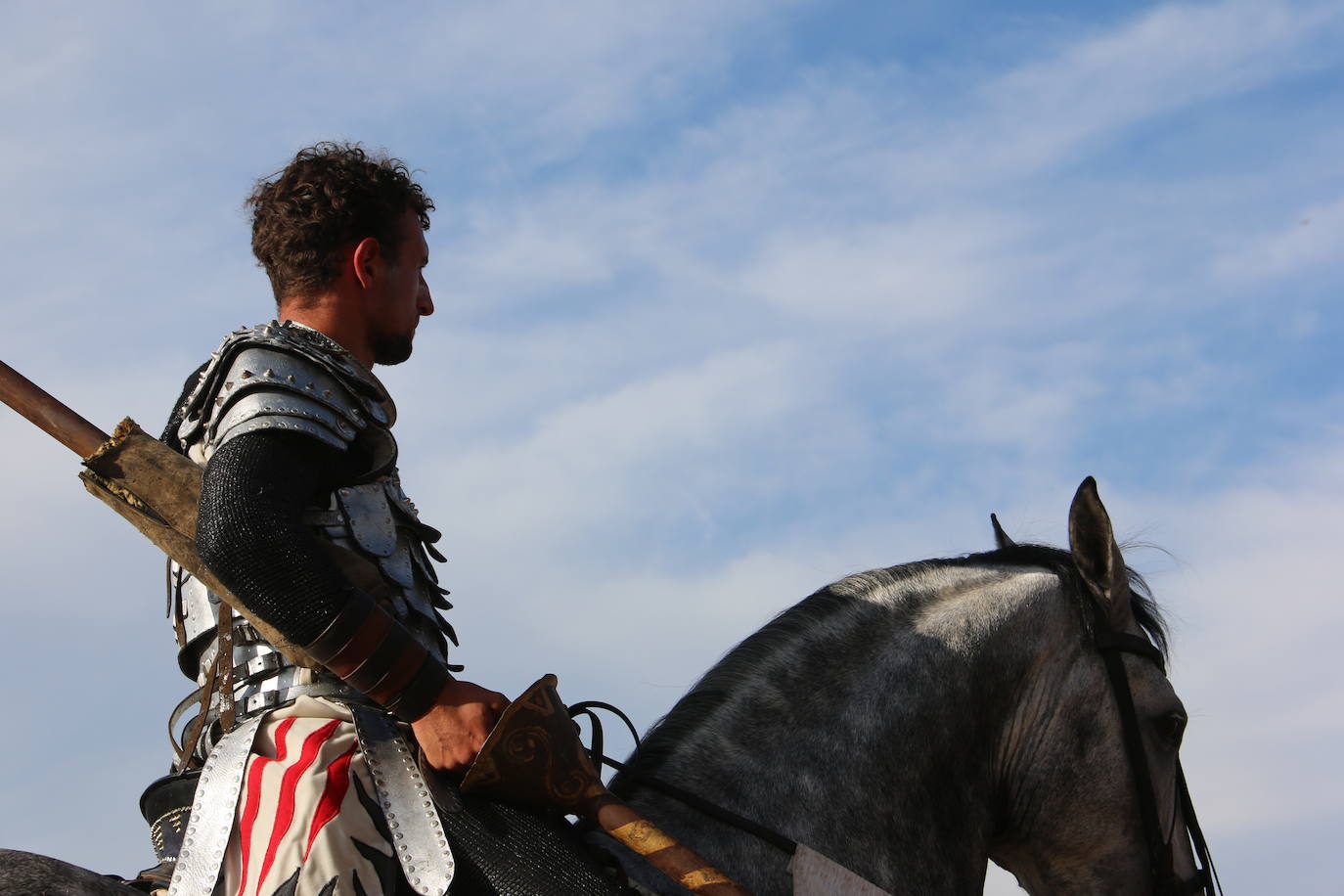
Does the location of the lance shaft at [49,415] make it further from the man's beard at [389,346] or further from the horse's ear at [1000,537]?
the horse's ear at [1000,537]

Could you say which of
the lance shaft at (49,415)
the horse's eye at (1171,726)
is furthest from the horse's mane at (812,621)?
the lance shaft at (49,415)

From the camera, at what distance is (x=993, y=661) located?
14.2ft

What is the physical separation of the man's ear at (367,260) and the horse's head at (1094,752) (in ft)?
7.71

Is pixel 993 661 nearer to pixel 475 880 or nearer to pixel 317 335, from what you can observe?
pixel 475 880

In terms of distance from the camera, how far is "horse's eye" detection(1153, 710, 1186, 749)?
4469 millimetres

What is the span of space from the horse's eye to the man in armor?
209 centimetres

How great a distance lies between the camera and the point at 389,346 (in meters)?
4.28

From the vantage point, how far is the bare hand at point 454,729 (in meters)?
3.42

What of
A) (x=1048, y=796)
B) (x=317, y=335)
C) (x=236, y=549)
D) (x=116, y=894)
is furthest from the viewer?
(x=1048, y=796)

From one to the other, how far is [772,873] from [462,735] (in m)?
0.96

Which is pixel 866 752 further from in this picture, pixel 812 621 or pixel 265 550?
pixel 265 550

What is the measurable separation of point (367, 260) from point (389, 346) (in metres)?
0.28

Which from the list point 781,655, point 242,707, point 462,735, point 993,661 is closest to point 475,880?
point 462,735

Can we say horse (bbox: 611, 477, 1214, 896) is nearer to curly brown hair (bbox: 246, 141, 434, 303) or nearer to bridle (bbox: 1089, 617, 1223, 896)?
bridle (bbox: 1089, 617, 1223, 896)
